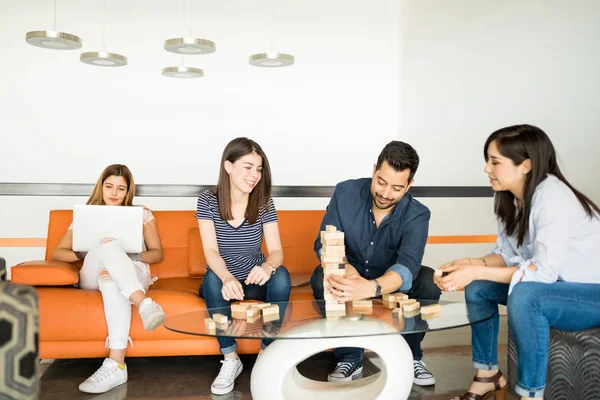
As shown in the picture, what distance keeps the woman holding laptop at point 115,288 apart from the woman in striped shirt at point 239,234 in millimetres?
293

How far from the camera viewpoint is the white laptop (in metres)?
3.10

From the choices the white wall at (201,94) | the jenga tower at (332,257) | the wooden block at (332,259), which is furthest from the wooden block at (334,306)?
the white wall at (201,94)

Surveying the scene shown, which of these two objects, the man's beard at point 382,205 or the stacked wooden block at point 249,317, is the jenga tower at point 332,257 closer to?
the stacked wooden block at point 249,317

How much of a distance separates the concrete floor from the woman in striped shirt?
189 millimetres

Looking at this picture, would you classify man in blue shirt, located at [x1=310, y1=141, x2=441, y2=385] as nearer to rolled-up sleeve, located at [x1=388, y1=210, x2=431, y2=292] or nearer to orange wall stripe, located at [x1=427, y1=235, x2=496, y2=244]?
rolled-up sleeve, located at [x1=388, y1=210, x2=431, y2=292]

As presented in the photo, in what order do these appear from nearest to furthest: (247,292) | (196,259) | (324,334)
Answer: (324,334)
(247,292)
(196,259)

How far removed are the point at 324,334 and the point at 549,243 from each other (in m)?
0.86

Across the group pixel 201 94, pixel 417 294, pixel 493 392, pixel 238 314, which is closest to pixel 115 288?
pixel 238 314

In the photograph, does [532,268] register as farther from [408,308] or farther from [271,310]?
[271,310]

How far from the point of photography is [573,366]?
220 cm

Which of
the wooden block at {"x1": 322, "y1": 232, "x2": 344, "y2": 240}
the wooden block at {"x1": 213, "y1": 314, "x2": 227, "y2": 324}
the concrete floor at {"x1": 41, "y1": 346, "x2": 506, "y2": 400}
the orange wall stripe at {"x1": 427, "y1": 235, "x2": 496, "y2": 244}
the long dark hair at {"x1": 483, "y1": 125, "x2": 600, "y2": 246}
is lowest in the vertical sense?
the concrete floor at {"x1": 41, "y1": 346, "x2": 506, "y2": 400}

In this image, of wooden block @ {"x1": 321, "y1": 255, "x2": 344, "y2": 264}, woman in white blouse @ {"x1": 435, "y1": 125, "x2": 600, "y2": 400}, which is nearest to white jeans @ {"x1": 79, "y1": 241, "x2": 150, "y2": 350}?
wooden block @ {"x1": 321, "y1": 255, "x2": 344, "y2": 264}

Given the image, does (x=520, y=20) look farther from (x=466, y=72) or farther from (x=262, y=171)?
(x=262, y=171)

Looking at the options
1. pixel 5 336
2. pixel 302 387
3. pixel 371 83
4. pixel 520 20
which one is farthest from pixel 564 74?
pixel 5 336
